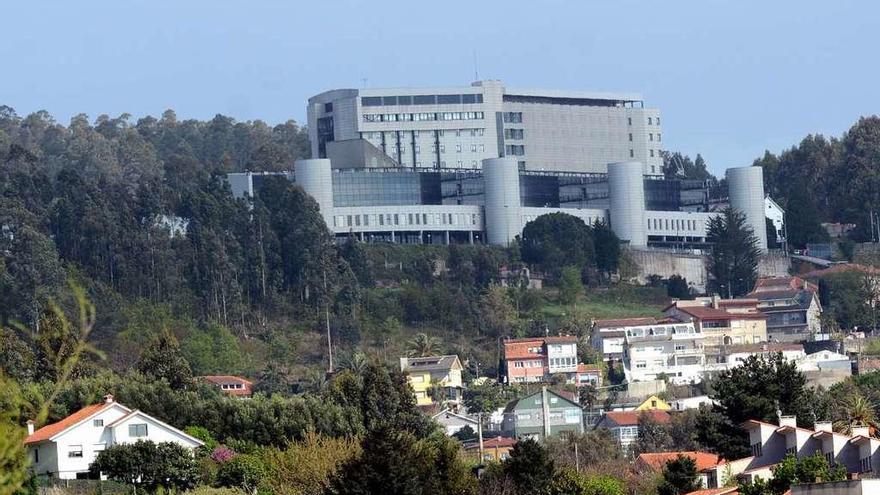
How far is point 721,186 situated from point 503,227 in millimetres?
27061

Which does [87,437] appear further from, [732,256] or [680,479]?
[732,256]

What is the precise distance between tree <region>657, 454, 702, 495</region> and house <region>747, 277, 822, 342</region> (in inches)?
3325

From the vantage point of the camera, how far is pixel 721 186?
158 meters

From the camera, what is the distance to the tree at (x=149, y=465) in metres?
53.4

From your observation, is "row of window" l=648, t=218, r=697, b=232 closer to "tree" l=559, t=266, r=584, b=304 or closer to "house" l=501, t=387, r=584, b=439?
"tree" l=559, t=266, r=584, b=304

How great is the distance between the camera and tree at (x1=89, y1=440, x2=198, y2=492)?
53.4 meters

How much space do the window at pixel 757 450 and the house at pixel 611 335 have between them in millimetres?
67926

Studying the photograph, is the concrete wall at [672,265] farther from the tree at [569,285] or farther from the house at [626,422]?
the house at [626,422]

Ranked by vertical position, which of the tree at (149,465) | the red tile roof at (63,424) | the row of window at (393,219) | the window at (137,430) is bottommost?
the tree at (149,465)

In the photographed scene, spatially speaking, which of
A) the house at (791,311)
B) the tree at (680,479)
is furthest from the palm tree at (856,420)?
the house at (791,311)

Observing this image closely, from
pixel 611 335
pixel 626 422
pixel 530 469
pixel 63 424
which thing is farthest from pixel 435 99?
pixel 530 469

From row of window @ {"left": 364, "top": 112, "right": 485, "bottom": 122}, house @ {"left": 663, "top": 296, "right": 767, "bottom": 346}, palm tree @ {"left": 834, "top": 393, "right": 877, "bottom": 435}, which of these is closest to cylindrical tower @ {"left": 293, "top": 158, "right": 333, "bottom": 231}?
row of window @ {"left": 364, "top": 112, "right": 485, "bottom": 122}

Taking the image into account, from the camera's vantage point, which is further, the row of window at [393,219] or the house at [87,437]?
the row of window at [393,219]

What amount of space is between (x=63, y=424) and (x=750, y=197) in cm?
9273
